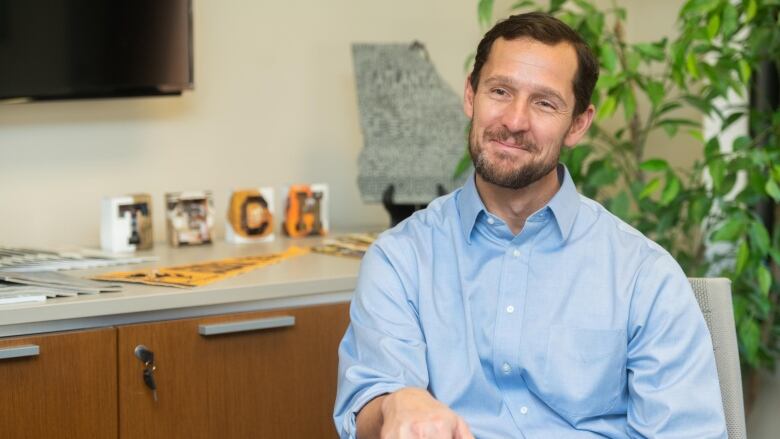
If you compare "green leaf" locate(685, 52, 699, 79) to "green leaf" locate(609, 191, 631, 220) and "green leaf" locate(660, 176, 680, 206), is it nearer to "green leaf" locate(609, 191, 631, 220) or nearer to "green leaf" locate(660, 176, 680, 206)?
"green leaf" locate(660, 176, 680, 206)

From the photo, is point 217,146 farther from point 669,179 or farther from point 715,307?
point 715,307

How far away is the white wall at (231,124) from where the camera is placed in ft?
8.59

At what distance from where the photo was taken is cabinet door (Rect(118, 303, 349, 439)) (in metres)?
2.04

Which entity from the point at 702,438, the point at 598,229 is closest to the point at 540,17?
the point at 598,229

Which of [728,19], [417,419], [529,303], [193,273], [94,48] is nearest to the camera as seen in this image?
[417,419]

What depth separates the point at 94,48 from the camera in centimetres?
253

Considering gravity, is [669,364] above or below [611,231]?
below

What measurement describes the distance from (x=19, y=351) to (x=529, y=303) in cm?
85

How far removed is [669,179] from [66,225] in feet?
4.59

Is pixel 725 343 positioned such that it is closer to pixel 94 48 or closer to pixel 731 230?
pixel 731 230

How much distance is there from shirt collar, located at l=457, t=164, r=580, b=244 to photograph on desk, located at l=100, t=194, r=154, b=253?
1034mm

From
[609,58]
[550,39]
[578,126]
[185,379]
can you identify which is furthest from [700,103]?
[185,379]

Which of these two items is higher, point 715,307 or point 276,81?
point 276,81

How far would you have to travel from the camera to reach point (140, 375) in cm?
203
